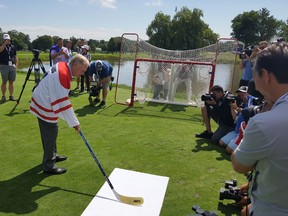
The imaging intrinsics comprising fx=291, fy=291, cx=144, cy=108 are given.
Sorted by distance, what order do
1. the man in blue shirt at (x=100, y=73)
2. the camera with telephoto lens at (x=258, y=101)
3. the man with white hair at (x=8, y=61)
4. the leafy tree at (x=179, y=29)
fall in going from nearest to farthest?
the camera with telephoto lens at (x=258, y=101) < the man with white hair at (x=8, y=61) < the man in blue shirt at (x=100, y=73) < the leafy tree at (x=179, y=29)

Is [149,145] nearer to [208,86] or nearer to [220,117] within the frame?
[220,117]

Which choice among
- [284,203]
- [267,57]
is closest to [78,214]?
[284,203]

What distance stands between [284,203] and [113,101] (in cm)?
806

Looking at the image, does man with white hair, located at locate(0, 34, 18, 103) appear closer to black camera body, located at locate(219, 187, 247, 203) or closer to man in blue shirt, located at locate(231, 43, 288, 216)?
black camera body, located at locate(219, 187, 247, 203)

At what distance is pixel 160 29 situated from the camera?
156 ft

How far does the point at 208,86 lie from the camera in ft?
28.8

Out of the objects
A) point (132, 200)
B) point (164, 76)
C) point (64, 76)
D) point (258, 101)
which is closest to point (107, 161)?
point (132, 200)

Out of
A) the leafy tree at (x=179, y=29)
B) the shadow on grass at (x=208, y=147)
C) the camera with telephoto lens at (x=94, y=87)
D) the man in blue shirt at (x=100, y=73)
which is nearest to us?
the shadow on grass at (x=208, y=147)

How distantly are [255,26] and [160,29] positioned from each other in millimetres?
40355

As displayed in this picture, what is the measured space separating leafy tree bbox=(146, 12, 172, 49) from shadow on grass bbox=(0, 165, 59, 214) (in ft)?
136

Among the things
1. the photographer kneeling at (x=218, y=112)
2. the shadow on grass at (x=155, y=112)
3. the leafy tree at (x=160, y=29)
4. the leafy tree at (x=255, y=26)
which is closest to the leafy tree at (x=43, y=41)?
the leafy tree at (x=160, y=29)

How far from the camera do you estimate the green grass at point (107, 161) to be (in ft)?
11.4

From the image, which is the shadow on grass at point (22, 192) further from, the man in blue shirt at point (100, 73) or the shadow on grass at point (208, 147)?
the man in blue shirt at point (100, 73)

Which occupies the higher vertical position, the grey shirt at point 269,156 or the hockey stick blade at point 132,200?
the grey shirt at point 269,156
